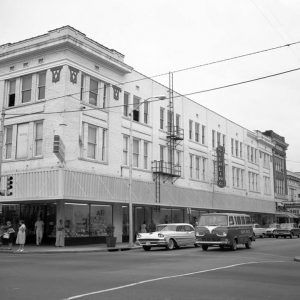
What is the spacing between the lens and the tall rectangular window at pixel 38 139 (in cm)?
3185

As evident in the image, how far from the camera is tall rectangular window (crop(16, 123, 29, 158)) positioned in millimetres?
32581

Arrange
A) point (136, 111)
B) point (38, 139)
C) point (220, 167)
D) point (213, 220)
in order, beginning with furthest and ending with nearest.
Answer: point (220, 167) < point (136, 111) < point (38, 139) < point (213, 220)

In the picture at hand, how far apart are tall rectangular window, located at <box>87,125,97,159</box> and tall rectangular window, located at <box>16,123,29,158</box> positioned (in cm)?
425

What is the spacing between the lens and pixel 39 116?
32.0 m

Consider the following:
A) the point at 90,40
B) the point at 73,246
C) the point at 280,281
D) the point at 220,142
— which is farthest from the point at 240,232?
the point at 220,142

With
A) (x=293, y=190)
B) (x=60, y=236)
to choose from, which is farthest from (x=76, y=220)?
(x=293, y=190)

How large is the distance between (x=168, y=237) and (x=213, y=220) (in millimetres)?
3068

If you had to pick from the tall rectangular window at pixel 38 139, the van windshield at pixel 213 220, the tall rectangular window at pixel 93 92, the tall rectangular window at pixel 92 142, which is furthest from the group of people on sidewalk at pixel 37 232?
the van windshield at pixel 213 220

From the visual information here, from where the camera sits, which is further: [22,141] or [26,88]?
Result: [26,88]

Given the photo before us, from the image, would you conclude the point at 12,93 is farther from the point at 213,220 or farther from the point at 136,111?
the point at 213,220

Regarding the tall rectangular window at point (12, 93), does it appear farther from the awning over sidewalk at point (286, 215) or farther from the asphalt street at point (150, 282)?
the awning over sidewalk at point (286, 215)

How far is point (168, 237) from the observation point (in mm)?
27953

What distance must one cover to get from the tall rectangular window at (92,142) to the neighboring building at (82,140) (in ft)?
0.23

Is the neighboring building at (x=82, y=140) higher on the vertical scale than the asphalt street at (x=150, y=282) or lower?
higher
